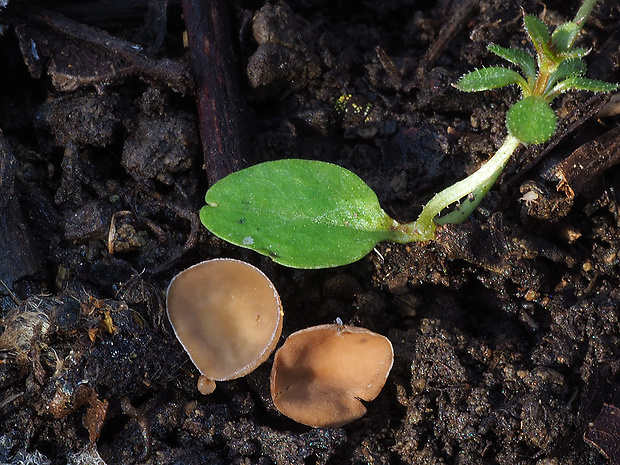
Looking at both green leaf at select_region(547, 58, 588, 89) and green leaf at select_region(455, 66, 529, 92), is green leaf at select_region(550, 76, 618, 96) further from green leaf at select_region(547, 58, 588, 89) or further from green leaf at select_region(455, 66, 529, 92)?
green leaf at select_region(455, 66, 529, 92)

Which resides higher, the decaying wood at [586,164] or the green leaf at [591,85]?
the green leaf at [591,85]

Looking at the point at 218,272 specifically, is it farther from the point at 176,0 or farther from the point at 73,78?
the point at 176,0

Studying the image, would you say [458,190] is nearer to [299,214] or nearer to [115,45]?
[299,214]

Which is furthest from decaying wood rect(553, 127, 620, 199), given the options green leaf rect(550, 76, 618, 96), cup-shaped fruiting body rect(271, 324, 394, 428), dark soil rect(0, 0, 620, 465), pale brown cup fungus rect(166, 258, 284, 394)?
pale brown cup fungus rect(166, 258, 284, 394)

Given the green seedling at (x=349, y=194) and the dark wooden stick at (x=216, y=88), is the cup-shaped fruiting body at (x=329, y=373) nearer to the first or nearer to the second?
the green seedling at (x=349, y=194)

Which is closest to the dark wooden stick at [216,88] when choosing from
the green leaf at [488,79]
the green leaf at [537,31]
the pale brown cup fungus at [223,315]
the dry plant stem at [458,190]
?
the pale brown cup fungus at [223,315]

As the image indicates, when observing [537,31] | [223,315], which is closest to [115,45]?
[223,315]

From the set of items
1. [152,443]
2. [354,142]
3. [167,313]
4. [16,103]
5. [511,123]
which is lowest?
[152,443]

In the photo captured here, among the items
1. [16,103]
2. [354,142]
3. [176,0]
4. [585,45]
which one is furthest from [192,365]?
[585,45]
